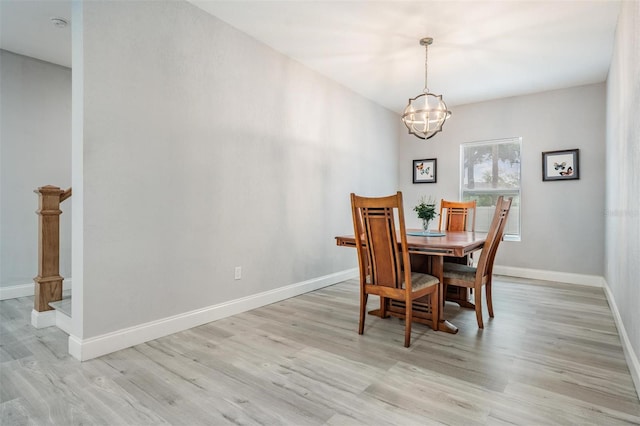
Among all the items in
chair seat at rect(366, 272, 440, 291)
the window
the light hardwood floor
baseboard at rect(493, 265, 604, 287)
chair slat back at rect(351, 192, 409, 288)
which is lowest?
the light hardwood floor

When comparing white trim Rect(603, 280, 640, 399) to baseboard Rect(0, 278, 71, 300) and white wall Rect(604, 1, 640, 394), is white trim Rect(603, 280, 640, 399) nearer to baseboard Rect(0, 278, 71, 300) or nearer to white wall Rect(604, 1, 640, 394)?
white wall Rect(604, 1, 640, 394)

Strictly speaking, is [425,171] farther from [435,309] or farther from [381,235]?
[381,235]

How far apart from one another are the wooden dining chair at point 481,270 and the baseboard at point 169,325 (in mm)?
1673

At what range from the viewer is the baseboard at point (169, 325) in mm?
2225

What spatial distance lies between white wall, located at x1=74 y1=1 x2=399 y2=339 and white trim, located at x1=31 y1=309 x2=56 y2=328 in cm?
92

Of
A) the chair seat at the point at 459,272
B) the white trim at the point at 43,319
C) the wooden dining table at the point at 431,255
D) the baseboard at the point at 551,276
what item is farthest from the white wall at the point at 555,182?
the white trim at the point at 43,319

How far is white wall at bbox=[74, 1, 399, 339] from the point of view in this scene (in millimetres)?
2295

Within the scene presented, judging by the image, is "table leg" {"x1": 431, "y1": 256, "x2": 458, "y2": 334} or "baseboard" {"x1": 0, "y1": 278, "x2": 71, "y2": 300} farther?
"baseboard" {"x1": 0, "y1": 278, "x2": 71, "y2": 300}

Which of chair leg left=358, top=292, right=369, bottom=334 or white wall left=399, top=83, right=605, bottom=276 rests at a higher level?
white wall left=399, top=83, right=605, bottom=276

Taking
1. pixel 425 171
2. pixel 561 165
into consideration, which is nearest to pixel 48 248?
pixel 425 171

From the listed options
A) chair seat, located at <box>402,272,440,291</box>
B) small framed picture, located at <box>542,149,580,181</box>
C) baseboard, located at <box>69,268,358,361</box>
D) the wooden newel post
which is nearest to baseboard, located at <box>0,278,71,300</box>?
the wooden newel post

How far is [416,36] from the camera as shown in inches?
129

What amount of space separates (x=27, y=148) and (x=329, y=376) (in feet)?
13.3

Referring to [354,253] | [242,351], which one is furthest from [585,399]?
[354,253]
